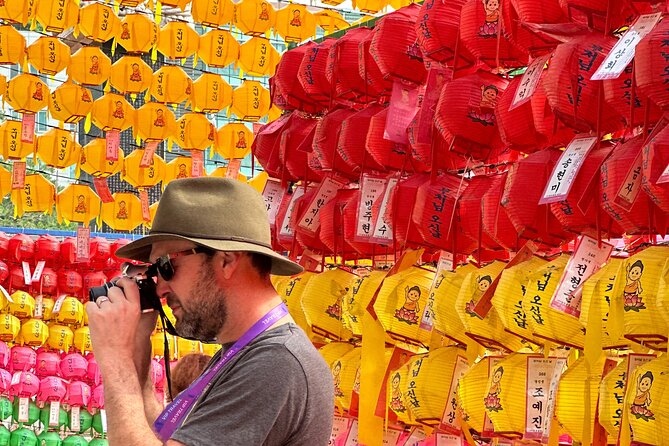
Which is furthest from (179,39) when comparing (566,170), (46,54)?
(566,170)

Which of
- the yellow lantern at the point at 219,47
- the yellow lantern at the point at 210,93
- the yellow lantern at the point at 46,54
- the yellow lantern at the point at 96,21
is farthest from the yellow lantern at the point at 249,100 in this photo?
the yellow lantern at the point at 46,54

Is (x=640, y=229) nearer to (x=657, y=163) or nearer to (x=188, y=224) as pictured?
(x=657, y=163)

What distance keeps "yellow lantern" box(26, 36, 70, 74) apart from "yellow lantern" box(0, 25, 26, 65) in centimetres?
8

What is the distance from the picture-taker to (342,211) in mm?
4117

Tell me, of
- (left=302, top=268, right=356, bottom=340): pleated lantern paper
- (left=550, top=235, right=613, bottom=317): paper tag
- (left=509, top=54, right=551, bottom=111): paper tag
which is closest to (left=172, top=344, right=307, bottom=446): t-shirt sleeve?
(left=550, top=235, right=613, bottom=317): paper tag

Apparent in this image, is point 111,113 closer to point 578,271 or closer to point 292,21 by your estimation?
point 292,21

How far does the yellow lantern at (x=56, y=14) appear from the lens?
23.8ft

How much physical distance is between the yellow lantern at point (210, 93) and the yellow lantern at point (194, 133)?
0.45ft

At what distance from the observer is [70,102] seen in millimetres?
7727

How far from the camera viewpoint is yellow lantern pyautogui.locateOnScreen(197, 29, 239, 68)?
25.4 feet

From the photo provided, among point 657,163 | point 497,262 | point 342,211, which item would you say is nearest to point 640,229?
point 657,163

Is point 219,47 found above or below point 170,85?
above

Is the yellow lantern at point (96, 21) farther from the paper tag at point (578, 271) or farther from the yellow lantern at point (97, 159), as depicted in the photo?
the paper tag at point (578, 271)

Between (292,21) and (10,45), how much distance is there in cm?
193
